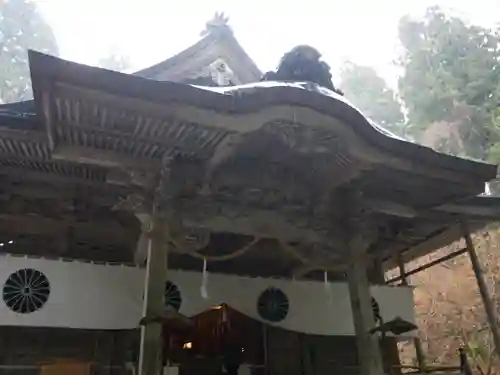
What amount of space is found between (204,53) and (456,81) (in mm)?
17235

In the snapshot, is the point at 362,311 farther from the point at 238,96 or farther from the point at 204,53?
the point at 204,53

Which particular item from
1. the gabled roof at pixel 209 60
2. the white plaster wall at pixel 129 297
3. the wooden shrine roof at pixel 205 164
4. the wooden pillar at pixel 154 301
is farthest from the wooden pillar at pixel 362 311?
the gabled roof at pixel 209 60

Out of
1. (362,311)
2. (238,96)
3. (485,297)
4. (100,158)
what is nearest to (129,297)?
(100,158)

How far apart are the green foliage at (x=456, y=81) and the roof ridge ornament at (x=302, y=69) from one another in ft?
51.5

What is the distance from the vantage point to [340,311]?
770 cm

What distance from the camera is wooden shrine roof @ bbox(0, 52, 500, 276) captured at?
15.2 ft

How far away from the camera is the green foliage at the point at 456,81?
2059 cm

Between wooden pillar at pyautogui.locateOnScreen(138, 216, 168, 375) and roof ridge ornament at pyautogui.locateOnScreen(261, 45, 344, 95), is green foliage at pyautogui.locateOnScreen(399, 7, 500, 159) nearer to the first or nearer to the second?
roof ridge ornament at pyautogui.locateOnScreen(261, 45, 344, 95)

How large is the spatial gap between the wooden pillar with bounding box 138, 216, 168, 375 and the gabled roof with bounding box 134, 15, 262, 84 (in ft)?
11.9

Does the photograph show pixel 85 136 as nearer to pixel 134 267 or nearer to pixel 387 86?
pixel 134 267

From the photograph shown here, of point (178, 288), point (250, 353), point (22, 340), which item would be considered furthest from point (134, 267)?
point (250, 353)

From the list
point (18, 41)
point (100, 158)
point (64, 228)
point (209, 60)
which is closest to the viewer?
point (100, 158)

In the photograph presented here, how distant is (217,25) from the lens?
853 cm

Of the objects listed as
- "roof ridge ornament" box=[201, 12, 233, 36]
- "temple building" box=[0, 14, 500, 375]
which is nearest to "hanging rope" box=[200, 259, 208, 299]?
"temple building" box=[0, 14, 500, 375]
